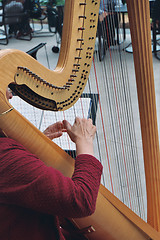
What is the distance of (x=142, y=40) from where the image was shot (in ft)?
3.40

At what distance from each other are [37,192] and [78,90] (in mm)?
352

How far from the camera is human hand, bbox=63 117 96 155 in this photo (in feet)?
3.03

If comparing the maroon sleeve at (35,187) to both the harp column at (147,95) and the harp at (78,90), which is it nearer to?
the harp at (78,90)

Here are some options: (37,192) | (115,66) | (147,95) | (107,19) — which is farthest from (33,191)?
(115,66)

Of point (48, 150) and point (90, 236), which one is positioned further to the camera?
point (90, 236)

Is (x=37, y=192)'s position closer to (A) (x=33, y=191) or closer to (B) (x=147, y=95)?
(A) (x=33, y=191)

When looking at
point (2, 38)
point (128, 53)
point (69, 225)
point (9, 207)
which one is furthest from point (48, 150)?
point (2, 38)

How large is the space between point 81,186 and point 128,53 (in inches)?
137

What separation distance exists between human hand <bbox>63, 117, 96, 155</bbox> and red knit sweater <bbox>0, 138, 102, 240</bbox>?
0.05m

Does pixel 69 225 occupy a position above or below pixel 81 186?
below

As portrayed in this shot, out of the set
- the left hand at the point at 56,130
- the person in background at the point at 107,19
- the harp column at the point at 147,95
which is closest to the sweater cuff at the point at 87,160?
the left hand at the point at 56,130

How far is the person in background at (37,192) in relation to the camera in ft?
2.46

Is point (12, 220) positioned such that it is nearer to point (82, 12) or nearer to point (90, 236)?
point (90, 236)

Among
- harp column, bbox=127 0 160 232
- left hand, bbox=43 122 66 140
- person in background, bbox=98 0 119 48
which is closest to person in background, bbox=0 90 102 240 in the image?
left hand, bbox=43 122 66 140
